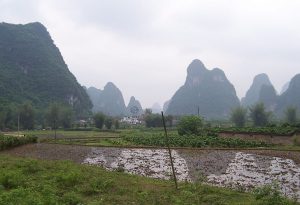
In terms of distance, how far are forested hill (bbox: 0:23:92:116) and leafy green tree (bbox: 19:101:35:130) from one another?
2597cm

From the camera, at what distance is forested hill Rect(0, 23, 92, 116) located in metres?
114

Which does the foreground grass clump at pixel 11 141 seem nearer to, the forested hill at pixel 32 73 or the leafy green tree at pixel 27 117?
the leafy green tree at pixel 27 117

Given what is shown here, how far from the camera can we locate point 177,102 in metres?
191

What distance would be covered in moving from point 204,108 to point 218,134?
132 metres

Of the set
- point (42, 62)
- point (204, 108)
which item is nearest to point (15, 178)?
point (42, 62)

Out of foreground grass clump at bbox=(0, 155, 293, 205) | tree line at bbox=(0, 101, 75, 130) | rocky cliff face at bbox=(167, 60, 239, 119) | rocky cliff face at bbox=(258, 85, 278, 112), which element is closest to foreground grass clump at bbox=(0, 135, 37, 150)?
foreground grass clump at bbox=(0, 155, 293, 205)

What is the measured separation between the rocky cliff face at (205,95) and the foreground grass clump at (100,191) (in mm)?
158457

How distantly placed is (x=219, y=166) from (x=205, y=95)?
162898 millimetres

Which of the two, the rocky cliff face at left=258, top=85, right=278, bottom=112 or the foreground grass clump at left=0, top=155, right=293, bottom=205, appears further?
the rocky cliff face at left=258, top=85, right=278, bottom=112

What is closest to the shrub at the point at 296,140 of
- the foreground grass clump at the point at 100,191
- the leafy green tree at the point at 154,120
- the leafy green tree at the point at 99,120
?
the foreground grass clump at the point at 100,191

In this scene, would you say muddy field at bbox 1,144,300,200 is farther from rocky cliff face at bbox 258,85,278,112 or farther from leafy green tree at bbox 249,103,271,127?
rocky cliff face at bbox 258,85,278,112

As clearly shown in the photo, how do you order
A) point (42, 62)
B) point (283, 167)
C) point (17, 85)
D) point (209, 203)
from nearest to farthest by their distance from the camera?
point (209, 203)
point (283, 167)
point (17, 85)
point (42, 62)

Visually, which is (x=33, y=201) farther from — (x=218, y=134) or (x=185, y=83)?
(x=185, y=83)

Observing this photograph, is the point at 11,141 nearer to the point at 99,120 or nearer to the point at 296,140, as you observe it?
the point at 296,140
